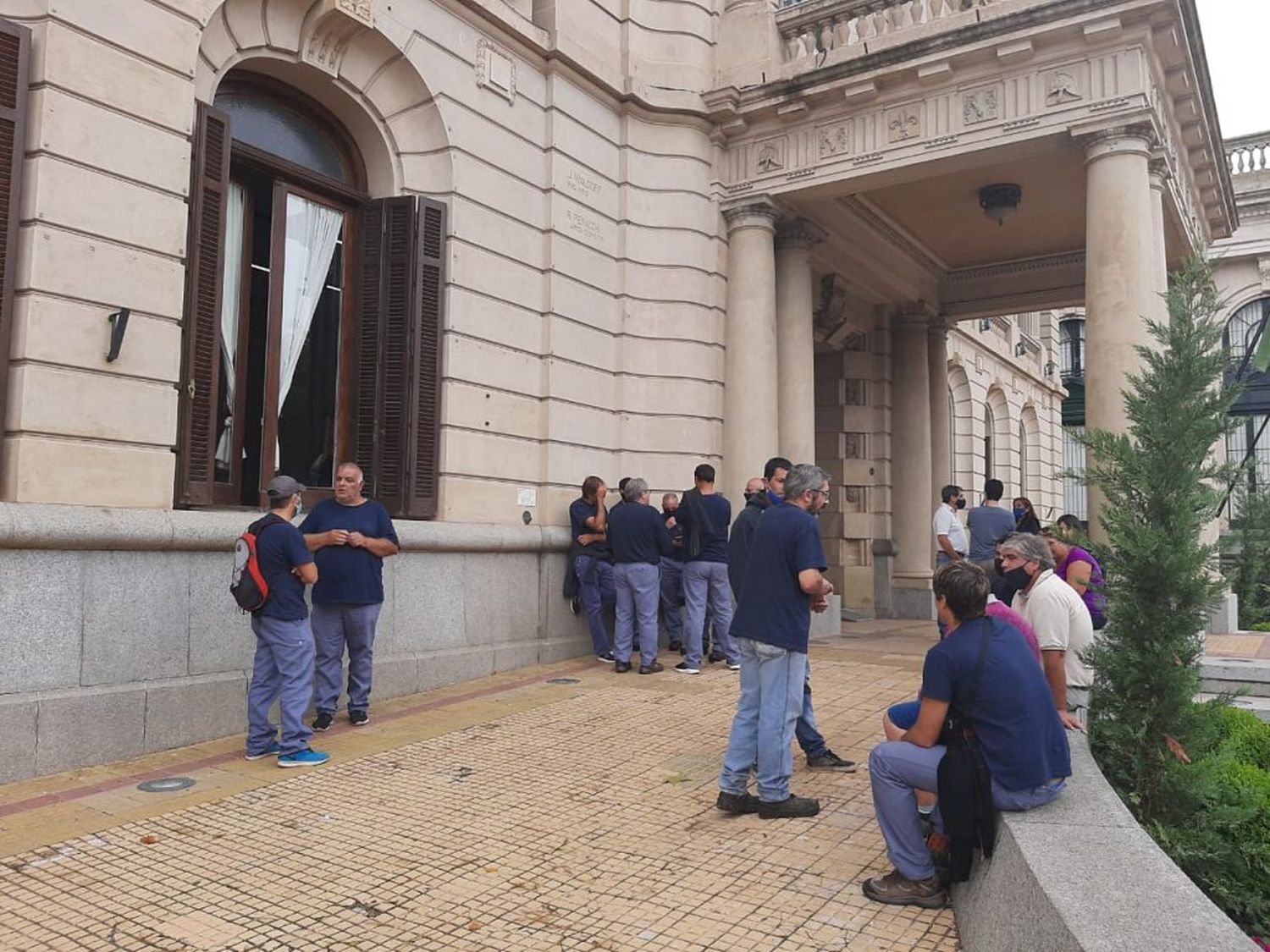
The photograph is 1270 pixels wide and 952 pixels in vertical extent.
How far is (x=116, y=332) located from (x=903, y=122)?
9.04 metres

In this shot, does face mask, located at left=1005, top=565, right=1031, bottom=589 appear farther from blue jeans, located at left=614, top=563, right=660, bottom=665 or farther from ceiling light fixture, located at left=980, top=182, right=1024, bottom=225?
ceiling light fixture, located at left=980, top=182, right=1024, bottom=225

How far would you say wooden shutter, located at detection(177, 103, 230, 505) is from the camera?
712cm

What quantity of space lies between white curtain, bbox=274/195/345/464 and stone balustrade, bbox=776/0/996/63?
662 cm

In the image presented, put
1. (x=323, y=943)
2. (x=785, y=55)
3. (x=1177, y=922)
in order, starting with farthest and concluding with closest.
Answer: (x=785, y=55)
(x=323, y=943)
(x=1177, y=922)

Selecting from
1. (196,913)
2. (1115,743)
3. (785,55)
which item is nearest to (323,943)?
(196,913)

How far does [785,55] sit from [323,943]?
481 inches

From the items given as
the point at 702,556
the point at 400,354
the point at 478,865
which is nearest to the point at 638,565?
the point at 702,556

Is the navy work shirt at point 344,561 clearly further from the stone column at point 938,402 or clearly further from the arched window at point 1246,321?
the arched window at point 1246,321

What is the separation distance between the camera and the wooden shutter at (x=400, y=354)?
9.06 m

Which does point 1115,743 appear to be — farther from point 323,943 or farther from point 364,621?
point 364,621

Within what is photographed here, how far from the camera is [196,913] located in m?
4.04

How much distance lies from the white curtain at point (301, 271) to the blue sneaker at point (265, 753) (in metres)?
2.87

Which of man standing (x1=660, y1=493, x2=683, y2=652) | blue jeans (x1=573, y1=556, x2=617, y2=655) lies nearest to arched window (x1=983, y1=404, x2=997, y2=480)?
man standing (x1=660, y1=493, x2=683, y2=652)

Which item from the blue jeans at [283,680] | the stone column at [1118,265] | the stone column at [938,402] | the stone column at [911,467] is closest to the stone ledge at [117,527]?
the blue jeans at [283,680]
